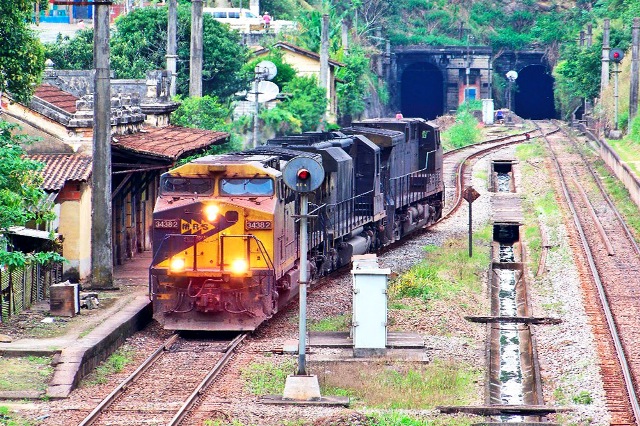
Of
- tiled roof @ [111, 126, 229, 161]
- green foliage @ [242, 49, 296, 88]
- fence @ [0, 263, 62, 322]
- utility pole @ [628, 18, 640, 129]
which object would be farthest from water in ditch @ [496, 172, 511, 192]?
fence @ [0, 263, 62, 322]

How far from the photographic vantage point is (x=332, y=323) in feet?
66.8

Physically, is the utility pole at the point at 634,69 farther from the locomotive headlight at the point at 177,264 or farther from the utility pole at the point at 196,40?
the locomotive headlight at the point at 177,264

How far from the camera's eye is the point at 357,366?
16.8 metres

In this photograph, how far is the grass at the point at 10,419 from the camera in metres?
13.4

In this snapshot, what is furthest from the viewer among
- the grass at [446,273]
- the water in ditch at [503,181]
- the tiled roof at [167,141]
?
the water in ditch at [503,181]

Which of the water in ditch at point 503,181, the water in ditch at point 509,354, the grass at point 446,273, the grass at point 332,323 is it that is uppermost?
the water in ditch at point 503,181

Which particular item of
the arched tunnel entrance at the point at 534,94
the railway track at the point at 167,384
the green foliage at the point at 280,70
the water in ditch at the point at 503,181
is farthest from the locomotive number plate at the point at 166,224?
the arched tunnel entrance at the point at 534,94

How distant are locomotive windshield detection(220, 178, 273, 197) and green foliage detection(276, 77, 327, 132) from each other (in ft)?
116

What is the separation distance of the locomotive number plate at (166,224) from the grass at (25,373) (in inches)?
136

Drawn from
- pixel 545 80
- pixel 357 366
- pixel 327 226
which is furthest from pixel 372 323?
pixel 545 80

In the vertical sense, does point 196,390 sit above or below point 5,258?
below

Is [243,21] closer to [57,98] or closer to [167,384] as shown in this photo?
[57,98]

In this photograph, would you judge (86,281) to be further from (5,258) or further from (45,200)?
(5,258)

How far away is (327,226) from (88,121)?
225 inches
